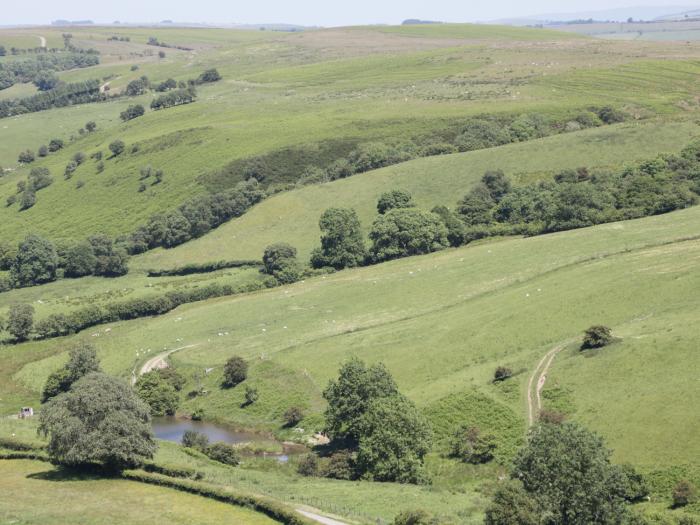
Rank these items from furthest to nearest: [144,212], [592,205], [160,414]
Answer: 1. [144,212]
2. [592,205]
3. [160,414]

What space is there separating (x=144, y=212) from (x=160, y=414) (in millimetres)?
98097

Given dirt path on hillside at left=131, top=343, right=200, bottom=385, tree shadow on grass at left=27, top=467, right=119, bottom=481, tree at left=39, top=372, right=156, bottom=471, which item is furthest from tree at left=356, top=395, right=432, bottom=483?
dirt path on hillside at left=131, top=343, right=200, bottom=385

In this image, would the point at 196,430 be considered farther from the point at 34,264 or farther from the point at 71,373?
the point at 34,264

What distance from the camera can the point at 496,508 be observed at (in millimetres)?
51375

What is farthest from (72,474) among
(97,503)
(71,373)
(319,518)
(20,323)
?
(20,323)

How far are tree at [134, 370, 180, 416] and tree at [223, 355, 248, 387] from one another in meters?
5.30

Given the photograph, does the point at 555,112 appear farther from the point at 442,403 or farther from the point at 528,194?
the point at 442,403

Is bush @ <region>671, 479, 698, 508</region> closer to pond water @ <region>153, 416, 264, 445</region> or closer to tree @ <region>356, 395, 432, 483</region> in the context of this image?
tree @ <region>356, 395, 432, 483</region>

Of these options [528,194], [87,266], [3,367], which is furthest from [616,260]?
[87,266]

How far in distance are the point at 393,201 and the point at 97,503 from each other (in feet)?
336

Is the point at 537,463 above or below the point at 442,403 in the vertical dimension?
above

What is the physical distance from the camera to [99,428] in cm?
6456

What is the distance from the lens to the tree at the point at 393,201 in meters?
155

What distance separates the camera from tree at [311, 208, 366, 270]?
13750 centimetres
